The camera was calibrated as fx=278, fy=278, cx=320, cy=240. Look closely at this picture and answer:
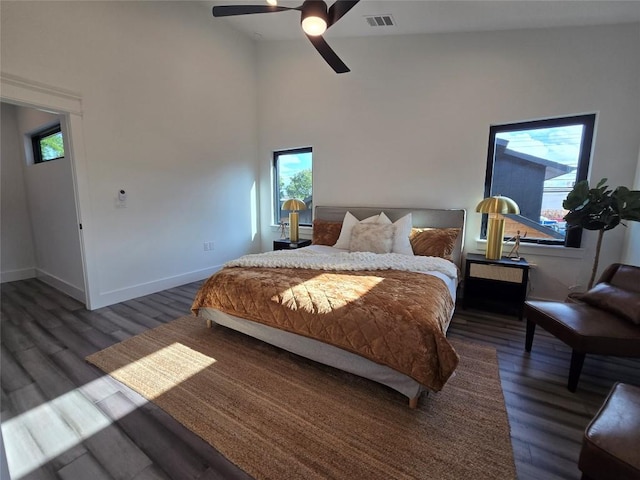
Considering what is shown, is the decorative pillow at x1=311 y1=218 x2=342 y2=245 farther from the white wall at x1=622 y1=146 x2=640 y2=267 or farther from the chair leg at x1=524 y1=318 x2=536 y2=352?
the white wall at x1=622 y1=146 x2=640 y2=267

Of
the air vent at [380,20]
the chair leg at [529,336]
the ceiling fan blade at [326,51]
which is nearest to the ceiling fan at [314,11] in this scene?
the ceiling fan blade at [326,51]

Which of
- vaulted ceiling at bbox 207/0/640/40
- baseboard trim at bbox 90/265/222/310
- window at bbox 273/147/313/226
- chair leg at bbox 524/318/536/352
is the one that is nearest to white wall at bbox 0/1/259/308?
baseboard trim at bbox 90/265/222/310

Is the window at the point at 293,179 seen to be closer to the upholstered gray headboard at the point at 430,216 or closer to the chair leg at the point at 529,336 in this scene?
the upholstered gray headboard at the point at 430,216

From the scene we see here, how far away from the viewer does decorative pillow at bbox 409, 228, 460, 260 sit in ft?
10.4

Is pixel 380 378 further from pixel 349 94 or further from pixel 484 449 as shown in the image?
pixel 349 94

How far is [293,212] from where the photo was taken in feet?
14.8

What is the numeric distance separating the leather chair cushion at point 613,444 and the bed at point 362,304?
0.58 m

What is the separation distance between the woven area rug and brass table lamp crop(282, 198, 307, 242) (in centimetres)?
234

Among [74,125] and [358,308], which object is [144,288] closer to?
[74,125]

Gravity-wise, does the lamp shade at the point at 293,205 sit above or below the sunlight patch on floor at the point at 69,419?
above

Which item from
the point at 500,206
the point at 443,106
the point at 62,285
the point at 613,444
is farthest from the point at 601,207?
the point at 62,285

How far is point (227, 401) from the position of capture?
5.83 ft

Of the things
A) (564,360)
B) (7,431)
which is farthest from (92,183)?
(564,360)

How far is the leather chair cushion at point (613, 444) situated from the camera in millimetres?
976
